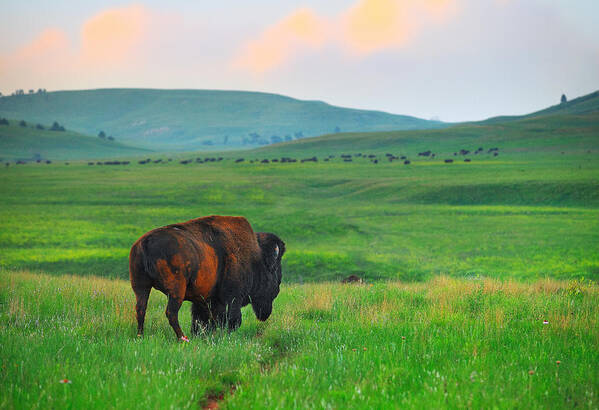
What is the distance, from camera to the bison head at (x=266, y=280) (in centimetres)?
889

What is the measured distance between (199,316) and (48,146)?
187 metres

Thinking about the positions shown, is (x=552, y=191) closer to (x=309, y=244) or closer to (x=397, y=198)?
(x=397, y=198)

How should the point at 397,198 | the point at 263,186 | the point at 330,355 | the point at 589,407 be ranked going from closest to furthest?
the point at 589,407
the point at 330,355
the point at 397,198
the point at 263,186

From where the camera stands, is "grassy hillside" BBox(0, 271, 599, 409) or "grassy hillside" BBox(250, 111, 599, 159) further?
"grassy hillside" BBox(250, 111, 599, 159)

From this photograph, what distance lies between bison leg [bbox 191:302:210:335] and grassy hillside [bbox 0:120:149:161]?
511 ft

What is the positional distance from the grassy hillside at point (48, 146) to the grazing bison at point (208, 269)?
511ft

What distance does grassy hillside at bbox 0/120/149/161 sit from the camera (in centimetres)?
15612

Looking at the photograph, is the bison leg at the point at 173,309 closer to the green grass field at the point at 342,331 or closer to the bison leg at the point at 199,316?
the green grass field at the point at 342,331

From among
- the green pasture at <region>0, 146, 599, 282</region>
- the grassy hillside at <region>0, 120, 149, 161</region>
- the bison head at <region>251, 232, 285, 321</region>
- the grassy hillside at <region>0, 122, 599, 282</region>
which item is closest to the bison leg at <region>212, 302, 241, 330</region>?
the bison head at <region>251, 232, 285, 321</region>

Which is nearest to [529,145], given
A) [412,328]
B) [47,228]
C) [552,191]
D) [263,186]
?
[552,191]

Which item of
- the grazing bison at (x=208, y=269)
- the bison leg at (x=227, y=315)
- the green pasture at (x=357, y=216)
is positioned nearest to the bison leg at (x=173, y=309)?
the grazing bison at (x=208, y=269)

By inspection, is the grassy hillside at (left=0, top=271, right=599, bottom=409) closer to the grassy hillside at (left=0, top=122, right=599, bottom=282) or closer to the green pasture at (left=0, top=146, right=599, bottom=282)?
the green pasture at (left=0, top=146, right=599, bottom=282)

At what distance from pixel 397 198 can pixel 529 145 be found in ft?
205

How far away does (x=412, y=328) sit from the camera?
7.52 meters
